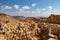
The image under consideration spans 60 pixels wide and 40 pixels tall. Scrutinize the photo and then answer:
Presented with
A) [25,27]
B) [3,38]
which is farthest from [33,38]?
[3,38]

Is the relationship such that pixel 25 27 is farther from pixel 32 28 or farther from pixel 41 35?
pixel 41 35

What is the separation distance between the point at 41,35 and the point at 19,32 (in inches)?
37.6

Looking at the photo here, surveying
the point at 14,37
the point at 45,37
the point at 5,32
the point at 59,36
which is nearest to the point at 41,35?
the point at 45,37

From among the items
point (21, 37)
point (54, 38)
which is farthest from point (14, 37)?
point (54, 38)

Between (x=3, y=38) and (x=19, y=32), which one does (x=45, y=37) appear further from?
(x=3, y=38)

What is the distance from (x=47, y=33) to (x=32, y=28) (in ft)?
2.56

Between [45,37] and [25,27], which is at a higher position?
[25,27]

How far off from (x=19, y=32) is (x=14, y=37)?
0.98 feet

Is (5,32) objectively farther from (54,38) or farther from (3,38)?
(54,38)

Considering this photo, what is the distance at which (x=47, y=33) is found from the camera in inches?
220

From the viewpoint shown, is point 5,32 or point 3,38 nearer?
point 3,38

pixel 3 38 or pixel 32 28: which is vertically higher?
pixel 32 28

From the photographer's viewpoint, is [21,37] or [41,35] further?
[41,35]

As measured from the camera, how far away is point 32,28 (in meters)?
6.04
